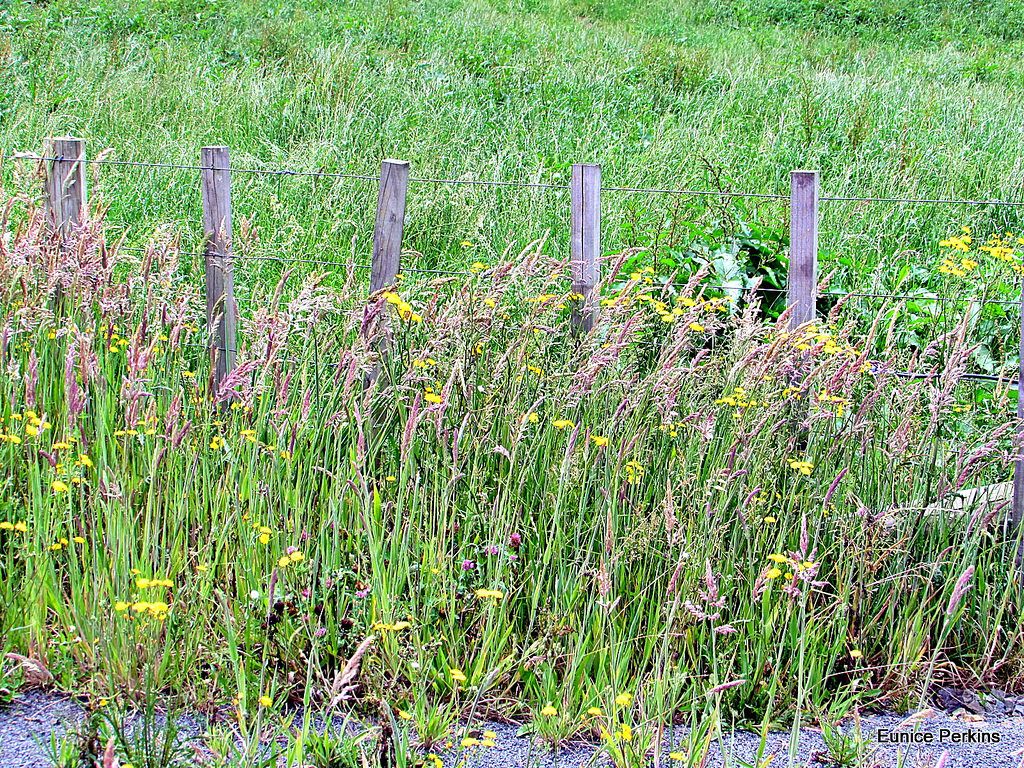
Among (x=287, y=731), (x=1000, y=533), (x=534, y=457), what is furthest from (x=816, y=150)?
(x=287, y=731)

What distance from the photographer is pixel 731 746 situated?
80.1 inches

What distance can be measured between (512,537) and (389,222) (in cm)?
176

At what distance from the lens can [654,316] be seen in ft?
12.3

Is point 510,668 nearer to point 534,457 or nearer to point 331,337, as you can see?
point 534,457

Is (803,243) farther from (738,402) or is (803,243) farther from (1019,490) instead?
(1019,490)

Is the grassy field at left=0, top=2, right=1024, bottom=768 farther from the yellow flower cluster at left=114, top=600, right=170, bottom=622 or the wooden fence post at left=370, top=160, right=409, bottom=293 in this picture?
the wooden fence post at left=370, top=160, right=409, bottom=293

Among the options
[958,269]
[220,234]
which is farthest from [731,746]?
[220,234]

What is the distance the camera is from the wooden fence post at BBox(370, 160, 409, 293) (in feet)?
12.2

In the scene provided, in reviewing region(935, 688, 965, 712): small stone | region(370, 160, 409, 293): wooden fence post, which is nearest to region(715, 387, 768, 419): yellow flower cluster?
region(935, 688, 965, 712): small stone

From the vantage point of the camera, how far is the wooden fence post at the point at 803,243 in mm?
3324

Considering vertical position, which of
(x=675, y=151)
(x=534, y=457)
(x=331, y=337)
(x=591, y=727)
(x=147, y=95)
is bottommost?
(x=591, y=727)

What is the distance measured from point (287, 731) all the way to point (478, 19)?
40.0 feet

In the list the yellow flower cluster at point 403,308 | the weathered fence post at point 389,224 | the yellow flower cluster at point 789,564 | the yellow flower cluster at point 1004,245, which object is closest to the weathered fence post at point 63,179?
the weathered fence post at point 389,224

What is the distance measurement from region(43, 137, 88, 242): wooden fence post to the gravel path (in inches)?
99.1
